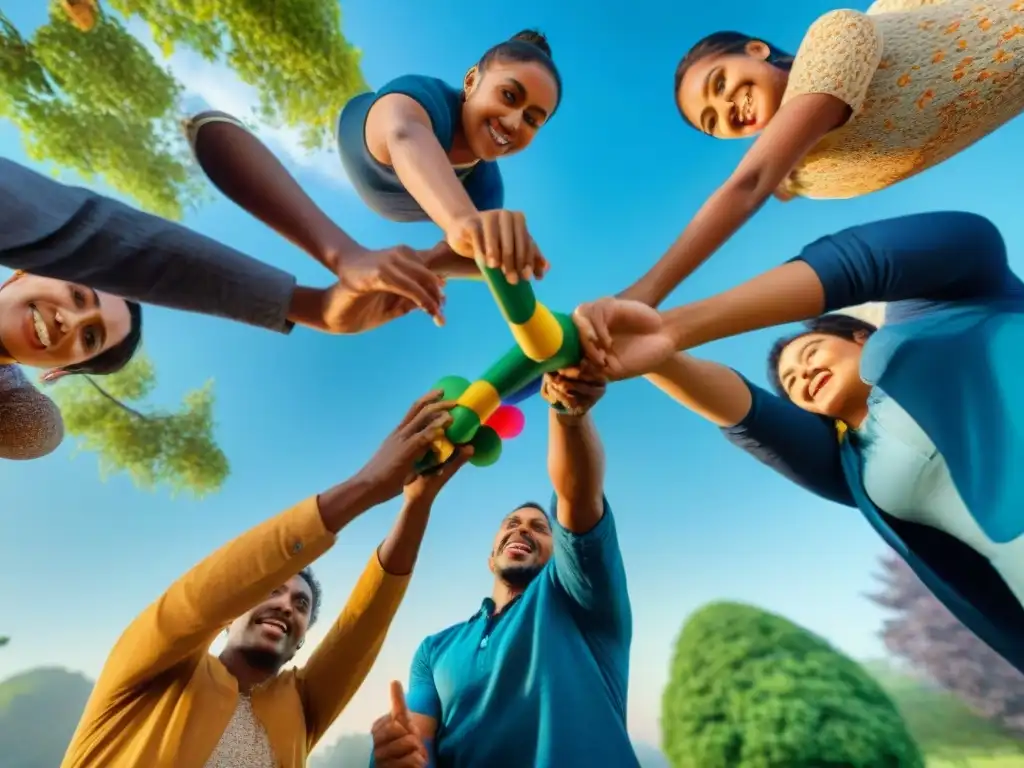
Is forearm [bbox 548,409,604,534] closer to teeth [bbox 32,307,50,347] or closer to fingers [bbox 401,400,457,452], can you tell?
fingers [bbox 401,400,457,452]

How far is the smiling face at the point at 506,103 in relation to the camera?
42.3 inches

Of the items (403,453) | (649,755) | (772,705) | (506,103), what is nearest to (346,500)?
(403,453)

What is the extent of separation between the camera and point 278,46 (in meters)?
1.90

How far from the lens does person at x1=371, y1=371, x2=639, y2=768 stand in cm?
92

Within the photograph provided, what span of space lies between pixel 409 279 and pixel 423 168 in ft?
0.45

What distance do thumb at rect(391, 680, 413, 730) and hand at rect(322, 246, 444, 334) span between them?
480 millimetres

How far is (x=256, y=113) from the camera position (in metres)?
1.95

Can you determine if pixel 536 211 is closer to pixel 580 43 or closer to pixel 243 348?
pixel 580 43

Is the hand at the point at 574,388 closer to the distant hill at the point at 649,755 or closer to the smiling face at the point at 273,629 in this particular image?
the smiling face at the point at 273,629

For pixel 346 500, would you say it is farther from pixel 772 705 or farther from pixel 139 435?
pixel 139 435

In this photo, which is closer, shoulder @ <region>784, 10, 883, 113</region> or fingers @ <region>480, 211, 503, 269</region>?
fingers @ <region>480, 211, 503, 269</region>

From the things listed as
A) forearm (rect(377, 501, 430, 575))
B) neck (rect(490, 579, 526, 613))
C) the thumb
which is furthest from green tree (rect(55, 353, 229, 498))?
the thumb

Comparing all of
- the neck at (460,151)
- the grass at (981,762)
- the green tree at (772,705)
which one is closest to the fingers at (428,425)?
the neck at (460,151)

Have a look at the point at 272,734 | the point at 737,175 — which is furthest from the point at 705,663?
the point at 737,175
